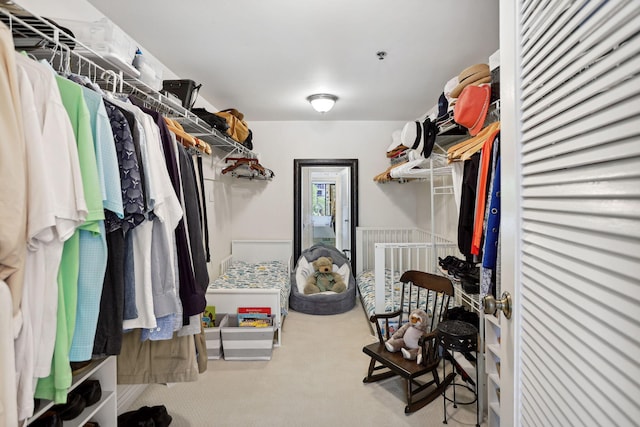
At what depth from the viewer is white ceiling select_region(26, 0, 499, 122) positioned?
183cm

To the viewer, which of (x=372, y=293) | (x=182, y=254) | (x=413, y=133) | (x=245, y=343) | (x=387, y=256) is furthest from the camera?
(x=387, y=256)

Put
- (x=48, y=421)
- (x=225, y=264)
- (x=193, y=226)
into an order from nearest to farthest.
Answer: (x=48, y=421) < (x=193, y=226) < (x=225, y=264)

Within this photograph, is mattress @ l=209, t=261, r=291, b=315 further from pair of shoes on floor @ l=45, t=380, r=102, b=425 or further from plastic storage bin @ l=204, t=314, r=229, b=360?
pair of shoes on floor @ l=45, t=380, r=102, b=425

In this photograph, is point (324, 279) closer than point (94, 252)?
No

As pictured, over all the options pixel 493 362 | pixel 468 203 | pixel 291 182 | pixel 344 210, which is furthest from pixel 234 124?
pixel 493 362

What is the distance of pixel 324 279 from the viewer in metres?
4.03

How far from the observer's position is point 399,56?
8.05 feet

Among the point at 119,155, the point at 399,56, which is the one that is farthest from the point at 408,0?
the point at 119,155

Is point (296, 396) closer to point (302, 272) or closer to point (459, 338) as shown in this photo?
point (459, 338)

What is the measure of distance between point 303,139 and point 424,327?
3.06 meters

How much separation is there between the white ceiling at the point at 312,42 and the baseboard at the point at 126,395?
2097 mm

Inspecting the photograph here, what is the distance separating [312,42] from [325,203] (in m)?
2.86

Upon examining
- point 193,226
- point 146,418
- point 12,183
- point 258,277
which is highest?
point 12,183

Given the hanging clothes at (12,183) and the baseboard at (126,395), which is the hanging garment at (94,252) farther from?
the baseboard at (126,395)
